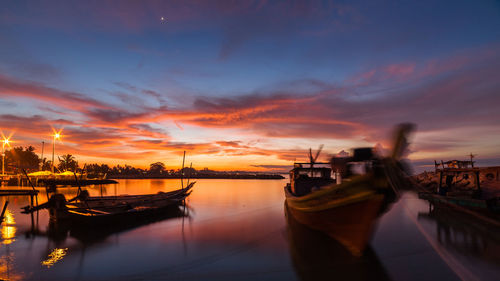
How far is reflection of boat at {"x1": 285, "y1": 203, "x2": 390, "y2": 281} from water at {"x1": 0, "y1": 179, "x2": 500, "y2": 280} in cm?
4

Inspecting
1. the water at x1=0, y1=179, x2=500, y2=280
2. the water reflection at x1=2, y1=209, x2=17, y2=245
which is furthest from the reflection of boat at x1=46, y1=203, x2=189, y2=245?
the water reflection at x1=2, y1=209, x2=17, y2=245

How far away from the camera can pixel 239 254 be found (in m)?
14.4

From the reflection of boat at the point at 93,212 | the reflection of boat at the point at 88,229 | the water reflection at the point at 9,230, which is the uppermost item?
the reflection of boat at the point at 93,212

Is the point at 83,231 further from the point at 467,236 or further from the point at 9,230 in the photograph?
the point at 467,236

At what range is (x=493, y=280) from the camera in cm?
1052

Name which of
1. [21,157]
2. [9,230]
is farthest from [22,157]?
[9,230]

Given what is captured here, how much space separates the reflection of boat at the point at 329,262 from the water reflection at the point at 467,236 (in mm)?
5414

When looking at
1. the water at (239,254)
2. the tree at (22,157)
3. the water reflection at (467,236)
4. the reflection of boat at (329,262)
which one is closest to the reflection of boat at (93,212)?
the water at (239,254)

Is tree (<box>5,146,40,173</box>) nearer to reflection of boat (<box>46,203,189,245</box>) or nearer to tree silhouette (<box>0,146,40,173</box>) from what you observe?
tree silhouette (<box>0,146,40,173</box>)

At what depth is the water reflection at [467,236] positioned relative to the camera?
1391cm

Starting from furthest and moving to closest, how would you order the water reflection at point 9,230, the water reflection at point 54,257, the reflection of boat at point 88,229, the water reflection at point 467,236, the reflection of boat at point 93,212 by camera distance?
the reflection of boat at point 93,212 < the reflection of boat at point 88,229 < the water reflection at point 9,230 < the water reflection at point 467,236 < the water reflection at point 54,257

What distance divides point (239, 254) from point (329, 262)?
4.88 metres

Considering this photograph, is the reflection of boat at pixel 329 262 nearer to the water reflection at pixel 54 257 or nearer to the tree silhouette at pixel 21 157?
the water reflection at pixel 54 257

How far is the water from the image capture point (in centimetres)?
1144
